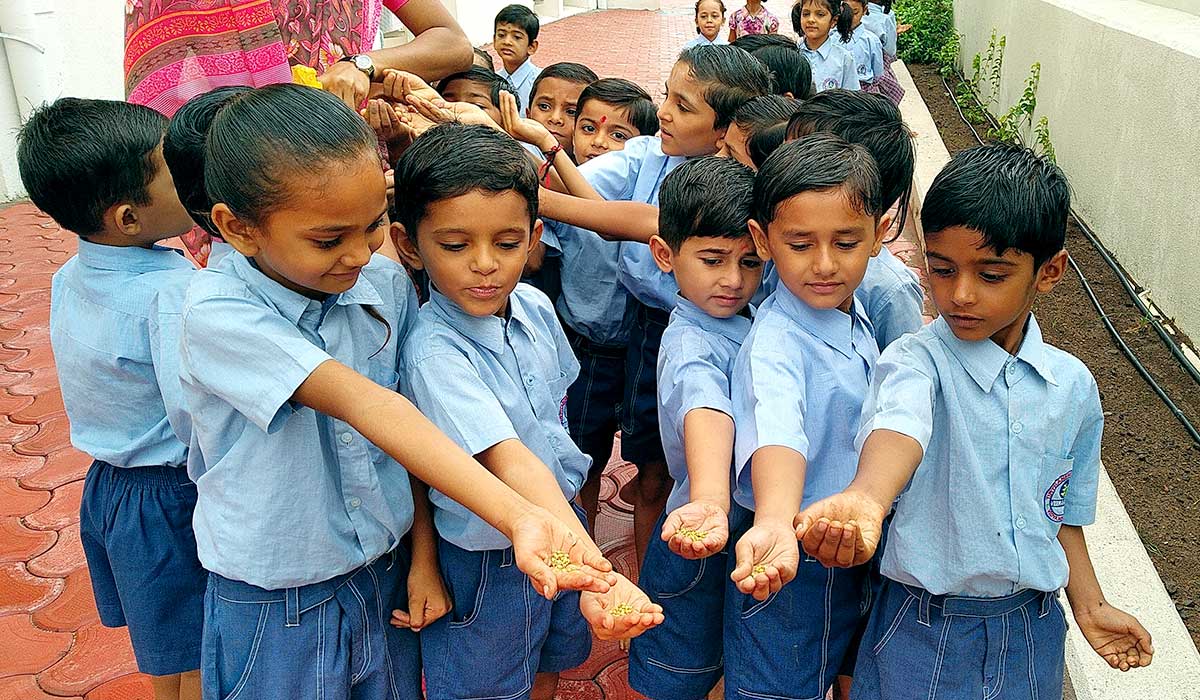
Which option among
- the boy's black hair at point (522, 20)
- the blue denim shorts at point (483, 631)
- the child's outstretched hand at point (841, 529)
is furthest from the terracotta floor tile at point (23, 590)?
the boy's black hair at point (522, 20)

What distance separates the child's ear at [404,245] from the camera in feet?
6.20

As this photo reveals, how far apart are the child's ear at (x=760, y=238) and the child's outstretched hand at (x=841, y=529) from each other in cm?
65

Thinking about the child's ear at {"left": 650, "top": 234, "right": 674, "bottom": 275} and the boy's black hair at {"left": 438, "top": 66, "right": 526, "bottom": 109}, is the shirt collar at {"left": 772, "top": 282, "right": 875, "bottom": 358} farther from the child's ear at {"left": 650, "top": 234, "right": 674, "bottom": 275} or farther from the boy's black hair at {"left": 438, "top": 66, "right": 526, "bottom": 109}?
the boy's black hair at {"left": 438, "top": 66, "right": 526, "bottom": 109}

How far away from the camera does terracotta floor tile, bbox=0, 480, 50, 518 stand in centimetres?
335

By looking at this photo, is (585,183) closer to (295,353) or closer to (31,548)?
(295,353)

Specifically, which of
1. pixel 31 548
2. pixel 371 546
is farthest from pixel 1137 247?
pixel 31 548

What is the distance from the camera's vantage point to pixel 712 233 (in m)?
2.05

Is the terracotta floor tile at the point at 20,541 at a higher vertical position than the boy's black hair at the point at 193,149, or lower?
lower

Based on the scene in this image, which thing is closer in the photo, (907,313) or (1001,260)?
(1001,260)

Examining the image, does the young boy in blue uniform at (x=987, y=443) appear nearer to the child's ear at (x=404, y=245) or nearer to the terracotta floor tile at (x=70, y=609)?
the child's ear at (x=404, y=245)

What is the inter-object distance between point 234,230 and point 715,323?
3.21 feet

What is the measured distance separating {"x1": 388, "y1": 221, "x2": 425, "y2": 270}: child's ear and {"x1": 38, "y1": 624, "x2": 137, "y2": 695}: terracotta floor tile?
145 centimetres

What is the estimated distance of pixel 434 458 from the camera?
58.4 inches

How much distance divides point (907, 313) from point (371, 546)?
1.21m
